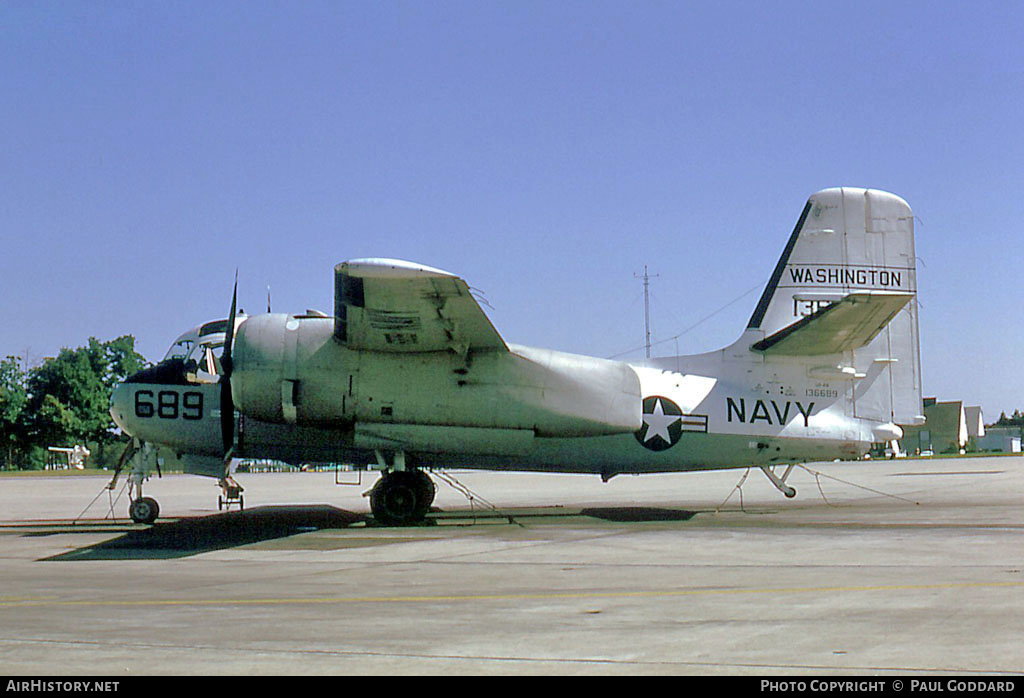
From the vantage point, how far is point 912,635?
6.35 meters

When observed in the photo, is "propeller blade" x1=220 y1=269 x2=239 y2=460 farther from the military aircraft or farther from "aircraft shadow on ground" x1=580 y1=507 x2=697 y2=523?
"aircraft shadow on ground" x1=580 y1=507 x2=697 y2=523

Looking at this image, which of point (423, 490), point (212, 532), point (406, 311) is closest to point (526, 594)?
point (406, 311)

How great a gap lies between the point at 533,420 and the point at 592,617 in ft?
29.8

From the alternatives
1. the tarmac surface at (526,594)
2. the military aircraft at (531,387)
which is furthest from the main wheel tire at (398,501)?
the tarmac surface at (526,594)

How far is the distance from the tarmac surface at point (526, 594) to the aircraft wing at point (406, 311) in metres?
3.19

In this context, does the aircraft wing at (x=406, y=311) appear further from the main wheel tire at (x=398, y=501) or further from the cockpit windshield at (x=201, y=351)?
the cockpit windshield at (x=201, y=351)

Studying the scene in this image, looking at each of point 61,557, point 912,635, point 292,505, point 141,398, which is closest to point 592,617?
point 912,635

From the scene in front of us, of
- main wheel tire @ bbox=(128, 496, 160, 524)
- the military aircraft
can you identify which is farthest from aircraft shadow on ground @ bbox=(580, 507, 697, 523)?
main wheel tire @ bbox=(128, 496, 160, 524)

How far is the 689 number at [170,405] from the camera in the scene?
57.4ft

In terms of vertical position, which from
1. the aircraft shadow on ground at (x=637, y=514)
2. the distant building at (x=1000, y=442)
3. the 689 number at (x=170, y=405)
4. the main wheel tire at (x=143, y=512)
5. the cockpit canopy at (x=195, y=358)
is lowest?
the distant building at (x=1000, y=442)

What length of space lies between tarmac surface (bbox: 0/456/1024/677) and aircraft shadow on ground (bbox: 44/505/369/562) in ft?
0.27

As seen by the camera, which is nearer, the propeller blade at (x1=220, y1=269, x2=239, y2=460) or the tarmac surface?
the tarmac surface

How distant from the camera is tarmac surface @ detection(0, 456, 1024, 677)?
5.75 m

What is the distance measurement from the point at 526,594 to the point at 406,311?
22.1 ft
